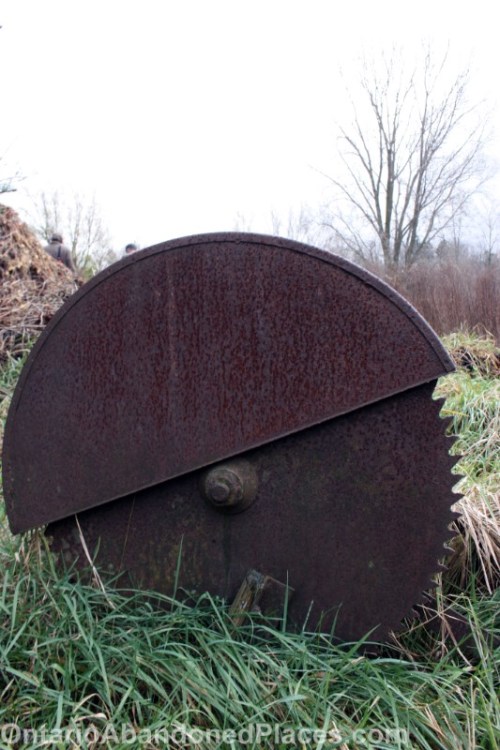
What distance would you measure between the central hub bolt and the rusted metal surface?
46 millimetres

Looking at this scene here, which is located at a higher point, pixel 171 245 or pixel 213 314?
pixel 171 245

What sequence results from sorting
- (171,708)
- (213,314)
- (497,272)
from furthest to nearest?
(497,272) → (213,314) → (171,708)

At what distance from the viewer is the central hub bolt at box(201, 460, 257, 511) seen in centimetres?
220

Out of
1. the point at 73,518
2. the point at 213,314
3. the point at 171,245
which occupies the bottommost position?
the point at 73,518

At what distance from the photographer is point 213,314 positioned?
2244 millimetres

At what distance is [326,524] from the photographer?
2.24 metres

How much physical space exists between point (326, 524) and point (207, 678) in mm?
603

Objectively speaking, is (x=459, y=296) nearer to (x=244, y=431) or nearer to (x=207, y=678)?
(x=244, y=431)

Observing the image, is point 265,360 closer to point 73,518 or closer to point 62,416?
point 62,416

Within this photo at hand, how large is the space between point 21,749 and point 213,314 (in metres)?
1.36

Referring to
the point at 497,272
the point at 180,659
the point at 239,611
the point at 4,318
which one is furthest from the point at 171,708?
the point at 497,272

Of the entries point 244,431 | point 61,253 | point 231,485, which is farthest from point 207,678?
point 61,253

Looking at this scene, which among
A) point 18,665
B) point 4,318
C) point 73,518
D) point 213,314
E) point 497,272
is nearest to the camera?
point 18,665

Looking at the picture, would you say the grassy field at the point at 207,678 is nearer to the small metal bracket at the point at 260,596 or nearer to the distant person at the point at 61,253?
the small metal bracket at the point at 260,596
